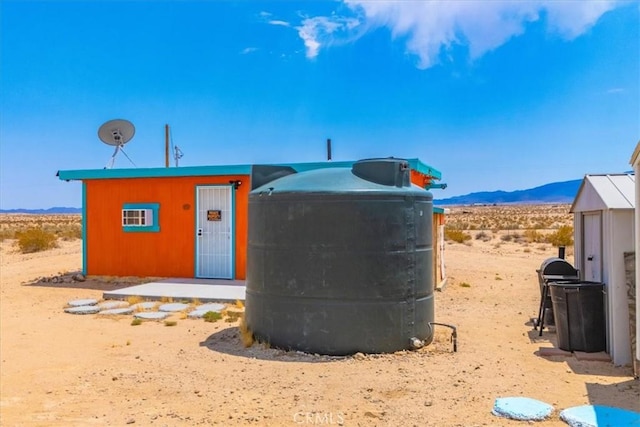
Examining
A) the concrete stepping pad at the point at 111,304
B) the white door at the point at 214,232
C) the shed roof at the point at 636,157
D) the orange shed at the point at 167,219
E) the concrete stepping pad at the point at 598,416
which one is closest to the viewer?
the concrete stepping pad at the point at 598,416

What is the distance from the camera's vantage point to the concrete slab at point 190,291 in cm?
1148

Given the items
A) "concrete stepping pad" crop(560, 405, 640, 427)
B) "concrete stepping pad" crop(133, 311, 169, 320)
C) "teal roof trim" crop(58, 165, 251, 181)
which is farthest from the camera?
"teal roof trim" crop(58, 165, 251, 181)

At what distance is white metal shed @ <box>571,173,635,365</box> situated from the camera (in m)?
6.65

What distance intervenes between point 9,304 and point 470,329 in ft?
30.9

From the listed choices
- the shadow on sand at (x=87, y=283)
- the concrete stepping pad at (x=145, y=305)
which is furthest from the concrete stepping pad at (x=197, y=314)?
the shadow on sand at (x=87, y=283)

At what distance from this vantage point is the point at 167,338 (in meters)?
8.45

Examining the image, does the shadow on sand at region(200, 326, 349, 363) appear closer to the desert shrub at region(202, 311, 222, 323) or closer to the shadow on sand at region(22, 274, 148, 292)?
the desert shrub at region(202, 311, 222, 323)

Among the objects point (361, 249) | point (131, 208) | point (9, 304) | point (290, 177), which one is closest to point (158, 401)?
point (361, 249)

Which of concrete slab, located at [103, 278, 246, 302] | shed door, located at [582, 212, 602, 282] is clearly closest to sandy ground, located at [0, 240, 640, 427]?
shed door, located at [582, 212, 602, 282]

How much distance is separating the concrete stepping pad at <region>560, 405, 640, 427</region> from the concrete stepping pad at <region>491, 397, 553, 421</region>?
164 mm

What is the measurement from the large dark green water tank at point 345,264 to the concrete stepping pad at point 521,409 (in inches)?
76.8

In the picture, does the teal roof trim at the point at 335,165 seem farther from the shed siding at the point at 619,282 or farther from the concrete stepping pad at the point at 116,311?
the shed siding at the point at 619,282

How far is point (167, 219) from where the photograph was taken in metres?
14.6

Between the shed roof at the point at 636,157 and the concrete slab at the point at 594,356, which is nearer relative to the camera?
the shed roof at the point at 636,157
